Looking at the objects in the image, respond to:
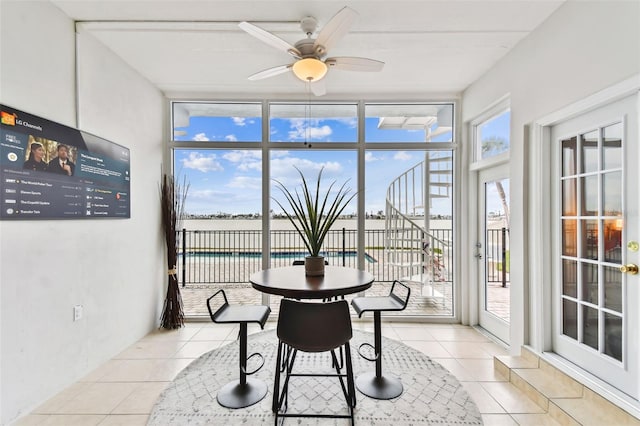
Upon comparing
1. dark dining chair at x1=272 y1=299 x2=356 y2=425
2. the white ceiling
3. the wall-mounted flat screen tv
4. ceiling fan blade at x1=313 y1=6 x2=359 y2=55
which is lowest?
dark dining chair at x1=272 y1=299 x2=356 y2=425

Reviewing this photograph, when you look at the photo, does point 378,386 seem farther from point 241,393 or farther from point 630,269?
point 630,269

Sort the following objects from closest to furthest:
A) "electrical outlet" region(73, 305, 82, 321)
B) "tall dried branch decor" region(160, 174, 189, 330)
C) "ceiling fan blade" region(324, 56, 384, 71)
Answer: "ceiling fan blade" region(324, 56, 384, 71), "electrical outlet" region(73, 305, 82, 321), "tall dried branch decor" region(160, 174, 189, 330)

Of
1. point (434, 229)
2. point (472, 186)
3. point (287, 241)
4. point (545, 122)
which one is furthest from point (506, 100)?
point (287, 241)

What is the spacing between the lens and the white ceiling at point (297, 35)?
213 centimetres

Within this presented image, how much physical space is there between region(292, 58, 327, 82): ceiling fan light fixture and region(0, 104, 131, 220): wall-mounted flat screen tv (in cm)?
181

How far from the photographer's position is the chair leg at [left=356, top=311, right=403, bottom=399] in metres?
2.11

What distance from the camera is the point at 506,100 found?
2.85 m

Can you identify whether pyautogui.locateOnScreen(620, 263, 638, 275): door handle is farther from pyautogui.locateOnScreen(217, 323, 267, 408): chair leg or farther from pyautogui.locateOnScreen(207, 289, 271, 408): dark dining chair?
pyautogui.locateOnScreen(217, 323, 267, 408): chair leg

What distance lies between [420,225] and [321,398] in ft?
8.65

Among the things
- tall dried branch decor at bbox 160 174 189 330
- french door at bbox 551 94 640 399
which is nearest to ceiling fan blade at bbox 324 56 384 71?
french door at bbox 551 94 640 399

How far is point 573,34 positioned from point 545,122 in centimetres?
59

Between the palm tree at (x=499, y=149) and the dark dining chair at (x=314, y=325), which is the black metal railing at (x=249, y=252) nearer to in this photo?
the palm tree at (x=499, y=149)

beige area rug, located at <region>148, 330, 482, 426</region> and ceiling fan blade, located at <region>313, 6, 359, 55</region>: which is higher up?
ceiling fan blade, located at <region>313, 6, 359, 55</region>

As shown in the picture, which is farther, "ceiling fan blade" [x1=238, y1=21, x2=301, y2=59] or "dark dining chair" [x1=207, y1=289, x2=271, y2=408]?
"dark dining chair" [x1=207, y1=289, x2=271, y2=408]
